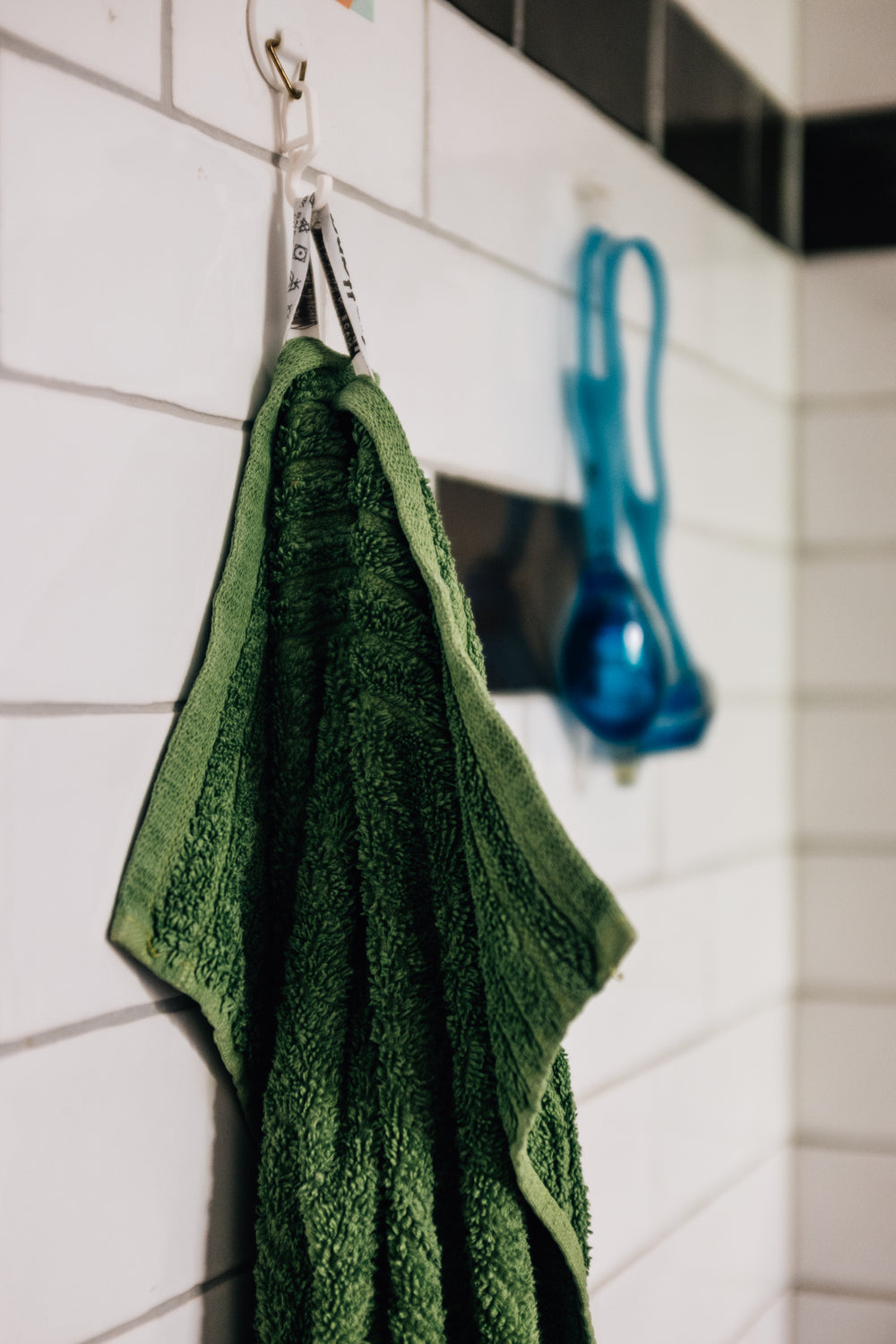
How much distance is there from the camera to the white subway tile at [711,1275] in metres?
0.82

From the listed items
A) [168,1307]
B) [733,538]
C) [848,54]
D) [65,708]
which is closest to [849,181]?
[848,54]

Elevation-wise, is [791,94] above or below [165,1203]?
above

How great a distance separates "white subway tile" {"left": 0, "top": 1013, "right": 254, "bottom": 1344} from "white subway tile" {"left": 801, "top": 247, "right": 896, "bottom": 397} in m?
0.87

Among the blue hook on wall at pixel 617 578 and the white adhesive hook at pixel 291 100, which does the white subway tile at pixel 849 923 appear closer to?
the blue hook on wall at pixel 617 578

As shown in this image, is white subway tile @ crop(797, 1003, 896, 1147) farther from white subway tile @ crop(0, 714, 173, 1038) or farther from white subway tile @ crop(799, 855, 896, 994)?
white subway tile @ crop(0, 714, 173, 1038)

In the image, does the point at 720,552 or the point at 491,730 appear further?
the point at 720,552

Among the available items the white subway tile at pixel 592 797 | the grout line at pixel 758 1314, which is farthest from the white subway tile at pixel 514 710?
the grout line at pixel 758 1314

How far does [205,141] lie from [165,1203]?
0.43 m

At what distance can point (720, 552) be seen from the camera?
98 cm

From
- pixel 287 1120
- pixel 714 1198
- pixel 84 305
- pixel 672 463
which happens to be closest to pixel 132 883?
pixel 287 1120

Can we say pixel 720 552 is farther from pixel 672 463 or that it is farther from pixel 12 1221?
pixel 12 1221

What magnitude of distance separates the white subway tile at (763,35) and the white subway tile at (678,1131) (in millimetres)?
815

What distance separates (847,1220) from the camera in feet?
3.49

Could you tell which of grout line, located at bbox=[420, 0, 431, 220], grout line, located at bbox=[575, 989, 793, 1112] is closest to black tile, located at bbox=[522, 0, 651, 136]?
grout line, located at bbox=[420, 0, 431, 220]
